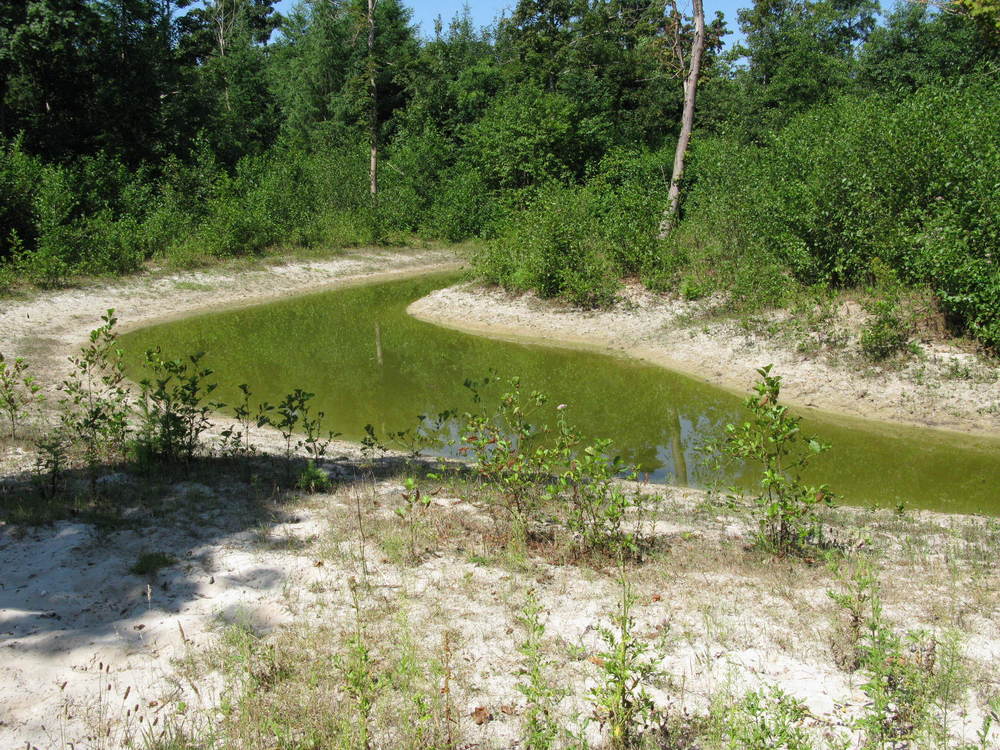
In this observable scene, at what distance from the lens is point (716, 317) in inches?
620

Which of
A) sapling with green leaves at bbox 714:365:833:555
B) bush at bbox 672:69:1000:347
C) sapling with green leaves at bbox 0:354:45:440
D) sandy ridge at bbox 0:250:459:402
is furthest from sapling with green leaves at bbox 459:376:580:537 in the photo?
sandy ridge at bbox 0:250:459:402

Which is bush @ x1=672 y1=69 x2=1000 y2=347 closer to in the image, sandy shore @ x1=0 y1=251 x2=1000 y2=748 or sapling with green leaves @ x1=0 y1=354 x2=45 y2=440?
sandy shore @ x1=0 y1=251 x2=1000 y2=748

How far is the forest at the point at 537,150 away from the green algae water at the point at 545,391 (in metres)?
2.78

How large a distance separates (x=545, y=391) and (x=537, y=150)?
2313 centimetres

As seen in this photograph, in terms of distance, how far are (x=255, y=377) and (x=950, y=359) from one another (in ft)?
36.6

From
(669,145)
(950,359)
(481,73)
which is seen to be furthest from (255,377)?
(481,73)

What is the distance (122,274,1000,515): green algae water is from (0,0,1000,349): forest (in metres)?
2.78

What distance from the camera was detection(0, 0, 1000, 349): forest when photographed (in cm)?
1377

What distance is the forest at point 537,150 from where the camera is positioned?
1377 centimetres

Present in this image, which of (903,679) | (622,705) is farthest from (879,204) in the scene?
(622,705)

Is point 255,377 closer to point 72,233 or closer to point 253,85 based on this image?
point 72,233

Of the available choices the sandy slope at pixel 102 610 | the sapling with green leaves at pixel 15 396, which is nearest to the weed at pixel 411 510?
the sandy slope at pixel 102 610

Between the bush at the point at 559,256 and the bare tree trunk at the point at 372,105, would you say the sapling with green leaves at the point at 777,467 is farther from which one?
the bare tree trunk at the point at 372,105

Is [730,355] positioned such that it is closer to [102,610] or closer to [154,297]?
[102,610]
